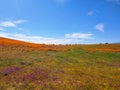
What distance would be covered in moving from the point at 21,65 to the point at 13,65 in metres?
0.91

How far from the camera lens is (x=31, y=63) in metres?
21.7

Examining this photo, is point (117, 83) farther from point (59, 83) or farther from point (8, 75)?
point (8, 75)

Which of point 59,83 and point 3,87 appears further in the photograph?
point 59,83

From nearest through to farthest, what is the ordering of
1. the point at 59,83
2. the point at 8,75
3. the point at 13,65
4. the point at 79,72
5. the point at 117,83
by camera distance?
the point at 59,83 → the point at 117,83 → the point at 8,75 → the point at 79,72 → the point at 13,65

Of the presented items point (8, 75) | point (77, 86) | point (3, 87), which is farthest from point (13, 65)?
point (77, 86)

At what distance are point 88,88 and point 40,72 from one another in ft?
17.7

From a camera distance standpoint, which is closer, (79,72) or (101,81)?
(101,81)

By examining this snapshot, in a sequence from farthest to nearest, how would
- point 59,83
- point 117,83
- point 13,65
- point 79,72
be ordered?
point 13,65 < point 79,72 < point 117,83 < point 59,83

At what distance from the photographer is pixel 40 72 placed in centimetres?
1775


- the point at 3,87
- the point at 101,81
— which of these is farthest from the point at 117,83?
the point at 3,87

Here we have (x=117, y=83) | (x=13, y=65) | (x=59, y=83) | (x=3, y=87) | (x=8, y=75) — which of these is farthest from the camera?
(x=13, y=65)

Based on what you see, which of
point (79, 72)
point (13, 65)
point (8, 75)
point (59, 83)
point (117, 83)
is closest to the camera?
point (59, 83)

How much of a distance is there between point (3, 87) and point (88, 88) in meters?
6.54

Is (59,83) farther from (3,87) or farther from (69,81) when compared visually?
(3,87)
